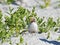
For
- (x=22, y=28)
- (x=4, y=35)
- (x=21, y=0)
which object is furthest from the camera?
(x=21, y=0)

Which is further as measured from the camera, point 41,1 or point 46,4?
point 41,1

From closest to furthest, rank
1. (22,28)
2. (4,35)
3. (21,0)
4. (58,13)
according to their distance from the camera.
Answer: (4,35) < (22,28) < (58,13) < (21,0)

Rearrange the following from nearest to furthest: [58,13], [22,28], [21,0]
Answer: [22,28], [58,13], [21,0]

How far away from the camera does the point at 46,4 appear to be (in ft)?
20.9

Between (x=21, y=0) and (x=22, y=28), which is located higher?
(x=21, y=0)

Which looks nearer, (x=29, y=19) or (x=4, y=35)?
(x=4, y=35)

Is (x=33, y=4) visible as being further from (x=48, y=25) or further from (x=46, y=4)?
(x=48, y=25)

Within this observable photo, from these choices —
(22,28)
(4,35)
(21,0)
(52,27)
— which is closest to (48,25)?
(52,27)

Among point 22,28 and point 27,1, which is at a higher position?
point 27,1

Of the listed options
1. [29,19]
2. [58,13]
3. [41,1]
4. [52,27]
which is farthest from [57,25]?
[41,1]

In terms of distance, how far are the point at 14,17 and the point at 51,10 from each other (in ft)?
5.96

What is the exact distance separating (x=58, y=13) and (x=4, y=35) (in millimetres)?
1982

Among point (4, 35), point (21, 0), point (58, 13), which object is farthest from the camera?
point (21, 0)

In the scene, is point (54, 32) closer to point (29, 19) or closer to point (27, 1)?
point (29, 19)
